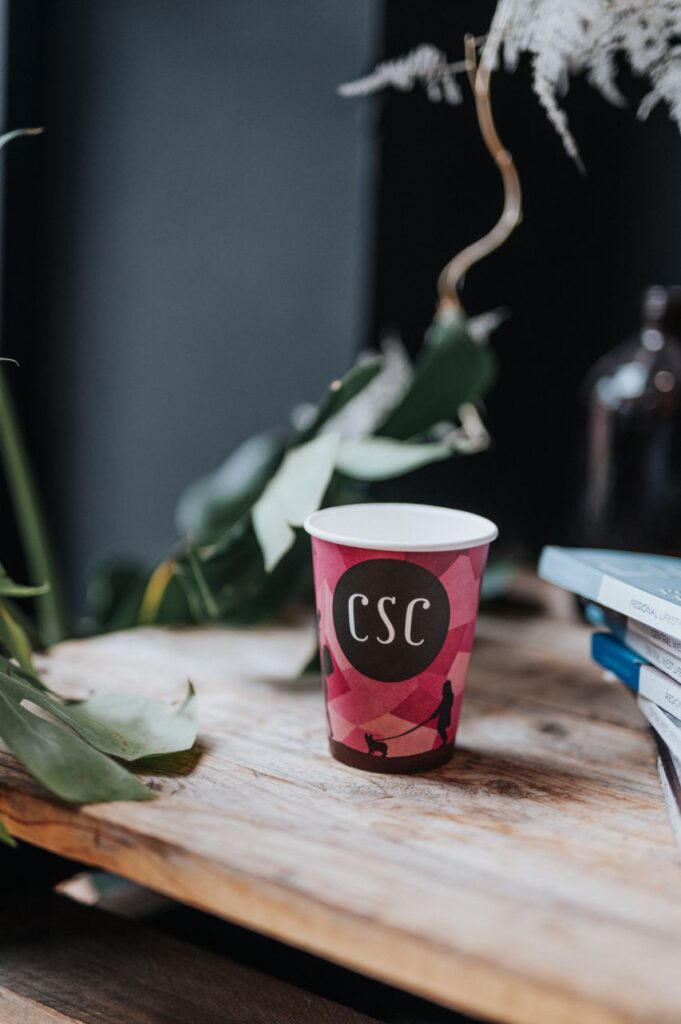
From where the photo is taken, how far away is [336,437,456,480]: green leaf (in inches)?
29.7

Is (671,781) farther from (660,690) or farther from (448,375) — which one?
(448,375)

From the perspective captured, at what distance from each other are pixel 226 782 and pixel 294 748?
7 centimetres

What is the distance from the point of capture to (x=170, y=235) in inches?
50.1

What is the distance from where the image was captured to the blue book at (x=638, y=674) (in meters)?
0.58

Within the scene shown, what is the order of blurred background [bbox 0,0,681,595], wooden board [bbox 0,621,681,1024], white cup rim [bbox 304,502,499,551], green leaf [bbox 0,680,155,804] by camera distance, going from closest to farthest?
wooden board [bbox 0,621,681,1024] < green leaf [bbox 0,680,155,804] < white cup rim [bbox 304,502,499,551] < blurred background [bbox 0,0,681,595]

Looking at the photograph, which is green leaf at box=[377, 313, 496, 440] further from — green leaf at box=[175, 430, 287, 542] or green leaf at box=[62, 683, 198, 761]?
green leaf at box=[62, 683, 198, 761]

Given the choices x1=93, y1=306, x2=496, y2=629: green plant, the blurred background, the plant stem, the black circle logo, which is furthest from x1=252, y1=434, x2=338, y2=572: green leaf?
the blurred background

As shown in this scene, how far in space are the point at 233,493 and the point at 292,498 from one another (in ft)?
0.65

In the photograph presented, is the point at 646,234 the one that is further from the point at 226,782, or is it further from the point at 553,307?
the point at 226,782

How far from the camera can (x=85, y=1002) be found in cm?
56

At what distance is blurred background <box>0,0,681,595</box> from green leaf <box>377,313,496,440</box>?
0.20 m

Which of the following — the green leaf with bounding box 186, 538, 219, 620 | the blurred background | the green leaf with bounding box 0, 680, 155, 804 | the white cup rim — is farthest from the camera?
the blurred background

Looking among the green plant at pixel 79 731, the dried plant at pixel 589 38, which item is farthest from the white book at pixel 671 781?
the dried plant at pixel 589 38

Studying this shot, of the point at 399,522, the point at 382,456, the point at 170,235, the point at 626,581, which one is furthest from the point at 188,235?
the point at 626,581
